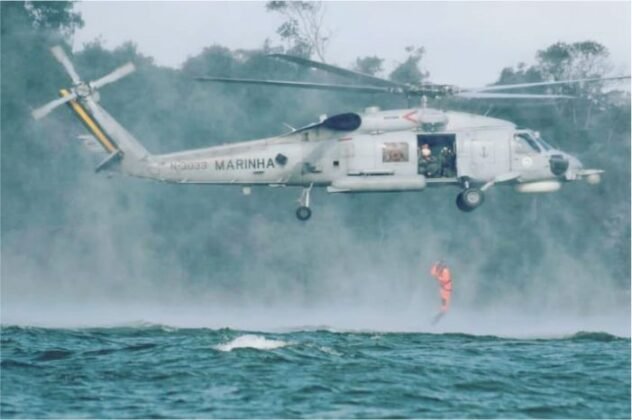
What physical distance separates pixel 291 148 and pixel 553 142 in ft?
63.9

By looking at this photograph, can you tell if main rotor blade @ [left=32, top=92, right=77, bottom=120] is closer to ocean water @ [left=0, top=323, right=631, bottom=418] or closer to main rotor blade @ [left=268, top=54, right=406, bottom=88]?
ocean water @ [left=0, top=323, right=631, bottom=418]

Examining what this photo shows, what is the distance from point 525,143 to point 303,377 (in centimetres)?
994

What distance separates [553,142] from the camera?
53.6m

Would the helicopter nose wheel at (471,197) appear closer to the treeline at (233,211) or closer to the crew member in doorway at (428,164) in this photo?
the crew member in doorway at (428,164)

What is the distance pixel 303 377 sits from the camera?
28.6 m

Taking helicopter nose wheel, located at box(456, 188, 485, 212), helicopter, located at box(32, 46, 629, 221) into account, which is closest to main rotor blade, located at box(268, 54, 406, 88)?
helicopter, located at box(32, 46, 629, 221)

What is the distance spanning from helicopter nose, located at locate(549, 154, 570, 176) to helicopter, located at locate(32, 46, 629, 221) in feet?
1.48

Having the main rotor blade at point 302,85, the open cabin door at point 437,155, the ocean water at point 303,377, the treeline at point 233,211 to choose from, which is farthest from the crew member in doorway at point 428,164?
the treeline at point 233,211

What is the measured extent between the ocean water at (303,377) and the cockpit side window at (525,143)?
428 centimetres

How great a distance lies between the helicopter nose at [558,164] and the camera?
1439 inches

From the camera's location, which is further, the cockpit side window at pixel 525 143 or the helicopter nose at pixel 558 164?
the helicopter nose at pixel 558 164

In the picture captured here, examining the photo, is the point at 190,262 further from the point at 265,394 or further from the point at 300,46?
the point at 265,394

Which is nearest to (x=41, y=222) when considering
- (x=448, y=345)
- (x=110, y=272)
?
(x=110, y=272)

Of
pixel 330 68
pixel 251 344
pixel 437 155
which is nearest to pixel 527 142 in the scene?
pixel 437 155
